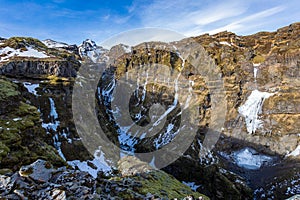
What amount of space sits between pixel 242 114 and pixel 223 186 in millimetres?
102419

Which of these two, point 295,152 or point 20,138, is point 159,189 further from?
point 295,152

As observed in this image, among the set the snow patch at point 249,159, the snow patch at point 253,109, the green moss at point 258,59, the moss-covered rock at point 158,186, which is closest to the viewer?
the moss-covered rock at point 158,186

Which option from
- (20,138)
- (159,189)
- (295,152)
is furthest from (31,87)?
(295,152)

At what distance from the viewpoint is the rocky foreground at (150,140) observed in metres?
19.7

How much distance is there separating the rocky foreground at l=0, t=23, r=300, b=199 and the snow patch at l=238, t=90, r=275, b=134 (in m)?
0.73

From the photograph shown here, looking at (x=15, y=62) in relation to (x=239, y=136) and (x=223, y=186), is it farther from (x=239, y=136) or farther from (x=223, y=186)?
(x=239, y=136)

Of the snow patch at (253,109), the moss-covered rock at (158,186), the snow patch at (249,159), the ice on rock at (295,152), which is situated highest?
the moss-covered rock at (158,186)

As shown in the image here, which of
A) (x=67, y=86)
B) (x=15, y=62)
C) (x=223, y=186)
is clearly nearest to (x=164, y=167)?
(x=223, y=186)

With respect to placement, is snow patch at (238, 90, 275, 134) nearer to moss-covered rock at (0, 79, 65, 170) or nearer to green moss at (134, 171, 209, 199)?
green moss at (134, 171, 209, 199)

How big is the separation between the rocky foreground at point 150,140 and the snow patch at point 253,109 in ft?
2.40

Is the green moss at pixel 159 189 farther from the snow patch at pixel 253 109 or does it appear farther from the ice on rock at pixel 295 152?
the snow patch at pixel 253 109

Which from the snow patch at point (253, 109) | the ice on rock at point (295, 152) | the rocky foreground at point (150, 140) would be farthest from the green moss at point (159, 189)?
the snow patch at point (253, 109)

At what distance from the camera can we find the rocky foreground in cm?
1967

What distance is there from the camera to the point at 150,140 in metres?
166
